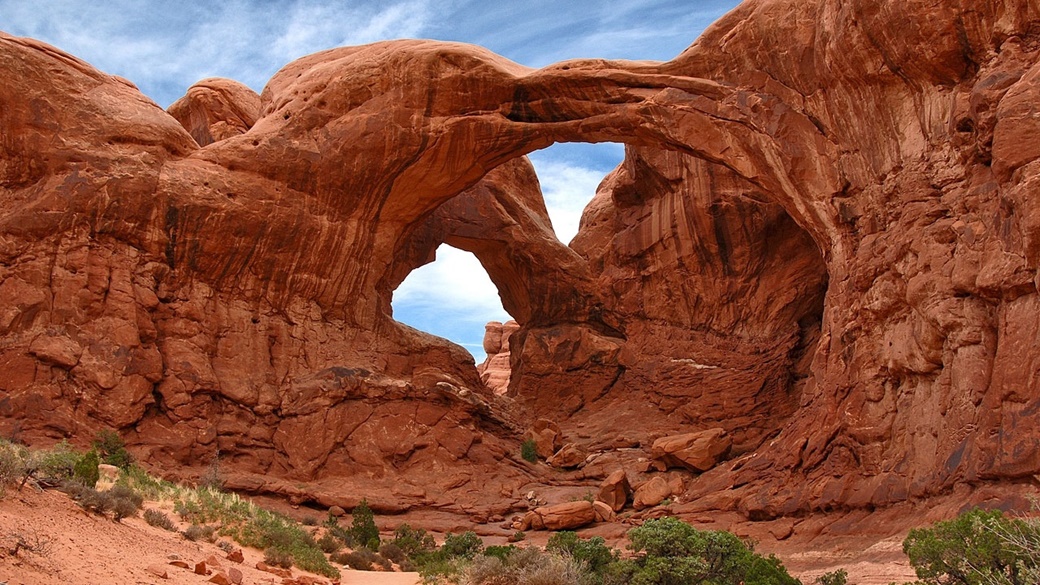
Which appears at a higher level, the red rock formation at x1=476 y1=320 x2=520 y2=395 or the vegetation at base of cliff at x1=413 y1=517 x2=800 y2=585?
the red rock formation at x1=476 y1=320 x2=520 y2=395

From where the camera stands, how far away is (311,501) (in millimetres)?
23938

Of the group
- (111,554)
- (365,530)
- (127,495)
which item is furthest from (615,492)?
(111,554)

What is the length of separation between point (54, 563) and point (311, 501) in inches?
596

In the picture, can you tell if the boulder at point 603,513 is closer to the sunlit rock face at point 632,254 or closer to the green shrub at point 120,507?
the sunlit rock face at point 632,254

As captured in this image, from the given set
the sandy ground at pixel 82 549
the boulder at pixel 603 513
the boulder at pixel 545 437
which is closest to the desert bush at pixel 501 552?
the sandy ground at pixel 82 549

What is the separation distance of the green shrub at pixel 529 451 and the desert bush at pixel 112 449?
11.0 metres

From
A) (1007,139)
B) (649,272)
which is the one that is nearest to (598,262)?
(649,272)

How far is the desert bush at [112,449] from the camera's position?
21125 mm

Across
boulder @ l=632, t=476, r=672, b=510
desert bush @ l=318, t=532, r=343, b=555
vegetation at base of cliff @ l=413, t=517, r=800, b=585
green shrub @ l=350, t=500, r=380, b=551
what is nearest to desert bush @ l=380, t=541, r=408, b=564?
green shrub @ l=350, t=500, r=380, b=551

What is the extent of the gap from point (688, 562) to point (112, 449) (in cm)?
1415

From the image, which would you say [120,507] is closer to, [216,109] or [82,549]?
[82,549]

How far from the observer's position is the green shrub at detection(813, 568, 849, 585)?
14383mm

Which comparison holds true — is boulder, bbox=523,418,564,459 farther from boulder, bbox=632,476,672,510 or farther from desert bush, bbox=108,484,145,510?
desert bush, bbox=108,484,145,510

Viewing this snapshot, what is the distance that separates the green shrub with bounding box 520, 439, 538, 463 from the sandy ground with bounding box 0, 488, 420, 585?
49.9 ft
